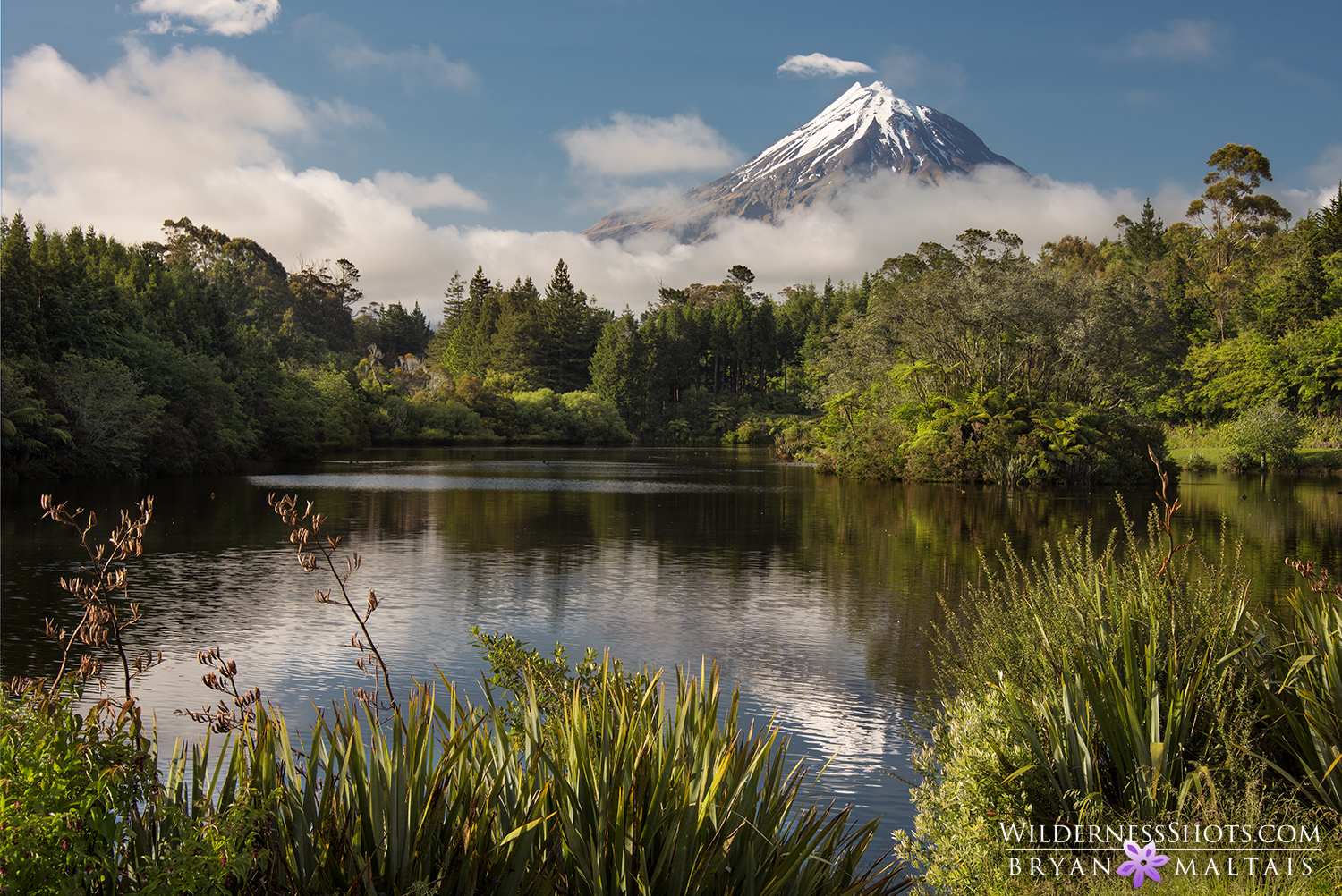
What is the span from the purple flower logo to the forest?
94.5 ft

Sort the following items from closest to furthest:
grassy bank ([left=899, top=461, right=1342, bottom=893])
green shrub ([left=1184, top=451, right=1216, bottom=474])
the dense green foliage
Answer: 1. grassy bank ([left=899, top=461, right=1342, bottom=893])
2. the dense green foliage
3. green shrub ([left=1184, top=451, right=1216, bottom=474])

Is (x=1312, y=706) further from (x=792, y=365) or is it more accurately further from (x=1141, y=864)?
(x=792, y=365)

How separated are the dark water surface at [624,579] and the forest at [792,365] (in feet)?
11.5

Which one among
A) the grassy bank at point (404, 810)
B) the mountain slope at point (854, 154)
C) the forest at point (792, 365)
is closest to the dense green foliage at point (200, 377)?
the forest at point (792, 365)

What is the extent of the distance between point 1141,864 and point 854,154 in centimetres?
18248

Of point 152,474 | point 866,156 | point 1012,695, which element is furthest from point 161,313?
point 866,156

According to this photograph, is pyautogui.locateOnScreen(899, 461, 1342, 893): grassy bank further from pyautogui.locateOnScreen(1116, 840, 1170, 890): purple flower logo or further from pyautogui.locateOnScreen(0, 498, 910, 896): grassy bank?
pyautogui.locateOnScreen(0, 498, 910, 896): grassy bank

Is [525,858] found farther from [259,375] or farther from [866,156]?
[866,156]

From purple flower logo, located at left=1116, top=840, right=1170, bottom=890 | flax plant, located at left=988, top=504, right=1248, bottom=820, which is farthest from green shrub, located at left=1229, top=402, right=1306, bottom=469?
purple flower logo, located at left=1116, top=840, right=1170, bottom=890

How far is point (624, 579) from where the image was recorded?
13.9m

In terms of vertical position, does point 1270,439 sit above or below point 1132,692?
above

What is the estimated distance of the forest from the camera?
32.2 m

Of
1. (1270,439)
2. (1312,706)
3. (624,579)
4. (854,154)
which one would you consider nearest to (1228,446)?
(1270,439)

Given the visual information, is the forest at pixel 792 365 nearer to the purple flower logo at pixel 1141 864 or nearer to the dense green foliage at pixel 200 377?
the dense green foliage at pixel 200 377
